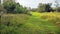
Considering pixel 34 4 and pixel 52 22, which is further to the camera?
pixel 34 4

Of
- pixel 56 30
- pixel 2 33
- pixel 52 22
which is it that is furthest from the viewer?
pixel 52 22

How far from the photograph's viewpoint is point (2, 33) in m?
7.04

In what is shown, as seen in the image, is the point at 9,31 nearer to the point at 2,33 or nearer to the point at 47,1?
the point at 2,33

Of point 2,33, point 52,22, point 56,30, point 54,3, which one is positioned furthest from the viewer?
point 54,3

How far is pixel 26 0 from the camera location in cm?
2055

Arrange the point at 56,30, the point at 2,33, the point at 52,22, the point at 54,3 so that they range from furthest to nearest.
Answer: the point at 54,3 < the point at 52,22 < the point at 56,30 < the point at 2,33

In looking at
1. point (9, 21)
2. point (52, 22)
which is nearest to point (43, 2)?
point (52, 22)

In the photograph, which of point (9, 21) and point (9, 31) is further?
point (9, 21)

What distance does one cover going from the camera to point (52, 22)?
10.3m

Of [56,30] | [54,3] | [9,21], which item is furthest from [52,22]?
[54,3]

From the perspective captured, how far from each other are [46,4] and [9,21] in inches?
484

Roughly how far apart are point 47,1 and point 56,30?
523 inches

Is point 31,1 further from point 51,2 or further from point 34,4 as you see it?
point 51,2

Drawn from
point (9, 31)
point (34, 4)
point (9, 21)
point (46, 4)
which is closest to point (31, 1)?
point (34, 4)
